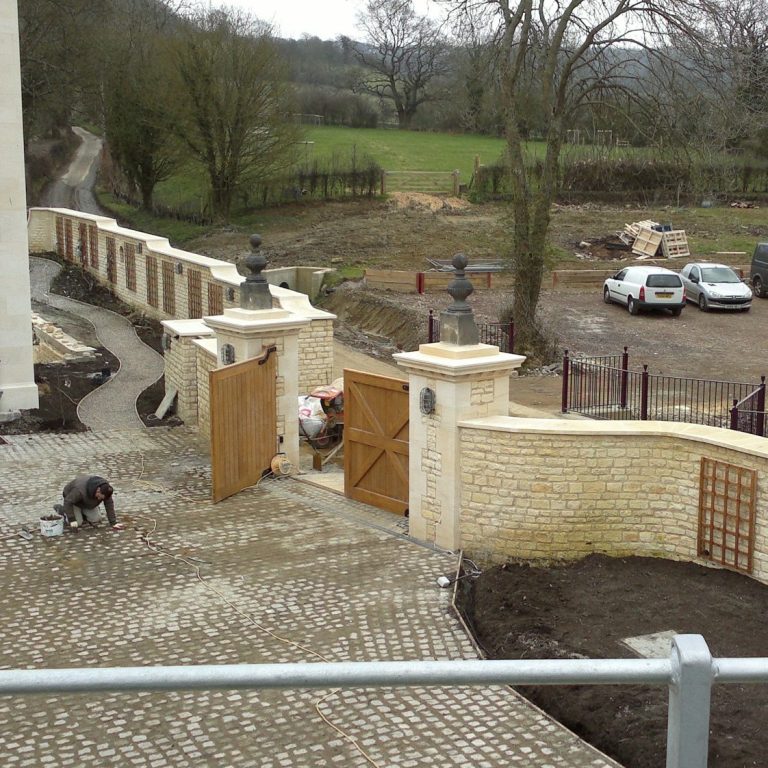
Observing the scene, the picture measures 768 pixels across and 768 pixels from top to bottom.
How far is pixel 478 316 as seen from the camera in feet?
96.9

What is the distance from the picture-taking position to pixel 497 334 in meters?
26.7

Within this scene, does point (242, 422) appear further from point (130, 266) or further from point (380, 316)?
point (130, 266)

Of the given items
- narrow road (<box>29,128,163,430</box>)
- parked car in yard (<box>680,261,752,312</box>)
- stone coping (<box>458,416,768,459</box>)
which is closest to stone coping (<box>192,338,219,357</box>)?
narrow road (<box>29,128,163,430</box>)

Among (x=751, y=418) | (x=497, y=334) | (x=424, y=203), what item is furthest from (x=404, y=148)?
(x=751, y=418)

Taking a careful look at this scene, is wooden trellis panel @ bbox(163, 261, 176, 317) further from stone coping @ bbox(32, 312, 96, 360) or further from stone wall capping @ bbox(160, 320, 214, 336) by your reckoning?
stone wall capping @ bbox(160, 320, 214, 336)

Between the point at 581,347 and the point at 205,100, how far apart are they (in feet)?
74.2

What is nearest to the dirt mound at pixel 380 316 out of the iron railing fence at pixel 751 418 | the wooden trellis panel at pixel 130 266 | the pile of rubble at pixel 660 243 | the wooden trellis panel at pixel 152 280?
the wooden trellis panel at pixel 152 280

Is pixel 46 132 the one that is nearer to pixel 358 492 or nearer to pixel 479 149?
pixel 479 149

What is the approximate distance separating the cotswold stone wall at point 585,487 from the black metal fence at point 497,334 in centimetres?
1265

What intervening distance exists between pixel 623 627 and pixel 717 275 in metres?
24.2

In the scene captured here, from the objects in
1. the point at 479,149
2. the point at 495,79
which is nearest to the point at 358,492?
the point at 495,79

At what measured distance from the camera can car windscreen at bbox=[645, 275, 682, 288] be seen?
1190 inches

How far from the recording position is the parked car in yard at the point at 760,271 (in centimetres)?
3350

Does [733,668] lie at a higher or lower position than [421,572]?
higher
